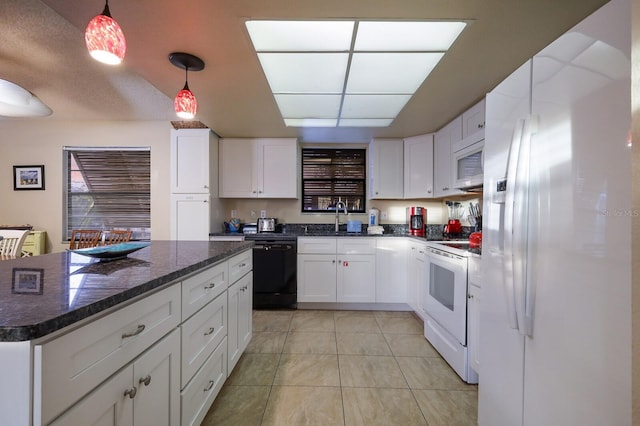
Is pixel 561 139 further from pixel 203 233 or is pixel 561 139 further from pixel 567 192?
pixel 203 233

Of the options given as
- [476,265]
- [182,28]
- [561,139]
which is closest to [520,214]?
[561,139]

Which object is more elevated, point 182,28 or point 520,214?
point 182,28

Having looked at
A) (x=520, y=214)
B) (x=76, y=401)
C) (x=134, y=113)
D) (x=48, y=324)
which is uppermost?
(x=134, y=113)

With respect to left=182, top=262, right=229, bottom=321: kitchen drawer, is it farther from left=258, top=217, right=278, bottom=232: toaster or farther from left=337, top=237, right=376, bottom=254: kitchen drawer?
left=258, top=217, right=278, bottom=232: toaster

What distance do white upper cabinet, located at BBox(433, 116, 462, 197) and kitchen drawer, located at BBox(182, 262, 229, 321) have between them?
231 cm

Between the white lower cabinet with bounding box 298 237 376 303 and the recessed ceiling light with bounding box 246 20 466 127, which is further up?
the recessed ceiling light with bounding box 246 20 466 127

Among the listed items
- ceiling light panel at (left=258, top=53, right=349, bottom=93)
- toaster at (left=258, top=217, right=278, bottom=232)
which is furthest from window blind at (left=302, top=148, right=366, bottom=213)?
ceiling light panel at (left=258, top=53, right=349, bottom=93)

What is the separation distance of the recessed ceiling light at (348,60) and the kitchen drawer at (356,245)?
4.75 ft

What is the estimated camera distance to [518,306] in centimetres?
100

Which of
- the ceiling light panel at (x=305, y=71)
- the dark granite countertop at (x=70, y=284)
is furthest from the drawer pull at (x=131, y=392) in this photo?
the ceiling light panel at (x=305, y=71)

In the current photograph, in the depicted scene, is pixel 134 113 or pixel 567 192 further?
pixel 134 113

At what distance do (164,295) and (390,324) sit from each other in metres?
2.40

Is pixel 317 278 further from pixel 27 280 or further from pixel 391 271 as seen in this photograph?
pixel 27 280

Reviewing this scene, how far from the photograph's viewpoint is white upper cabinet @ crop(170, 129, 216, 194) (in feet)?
10.6
